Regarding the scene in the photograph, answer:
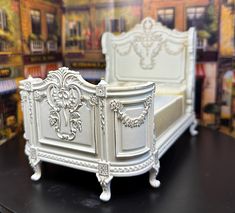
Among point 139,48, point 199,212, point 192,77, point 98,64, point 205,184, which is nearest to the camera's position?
point 199,212

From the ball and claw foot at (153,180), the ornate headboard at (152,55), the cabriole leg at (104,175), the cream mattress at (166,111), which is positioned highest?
the ornate headboard at (152,55)

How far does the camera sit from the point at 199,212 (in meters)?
2.24

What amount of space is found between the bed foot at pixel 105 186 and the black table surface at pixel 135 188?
0.05 metres

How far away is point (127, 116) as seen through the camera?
2.26 meters

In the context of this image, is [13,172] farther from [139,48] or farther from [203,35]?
[203,35]

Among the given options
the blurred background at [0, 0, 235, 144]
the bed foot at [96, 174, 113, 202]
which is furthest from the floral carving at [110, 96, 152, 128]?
the blurred background at [0, 0, 235, 144]

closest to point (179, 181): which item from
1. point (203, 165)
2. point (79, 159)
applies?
point (203, 165)

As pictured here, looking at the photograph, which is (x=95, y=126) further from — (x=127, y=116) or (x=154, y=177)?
(x=154, y=177)

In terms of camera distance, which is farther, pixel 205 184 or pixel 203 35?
pixel 203 35

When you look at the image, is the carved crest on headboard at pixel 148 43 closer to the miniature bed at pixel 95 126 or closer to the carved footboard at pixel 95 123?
the miniature bed at pixel 95 126

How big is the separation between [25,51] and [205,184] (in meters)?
2.92

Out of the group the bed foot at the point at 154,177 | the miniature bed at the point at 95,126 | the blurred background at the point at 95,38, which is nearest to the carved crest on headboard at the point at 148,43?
the blurred background at the point at 95,38

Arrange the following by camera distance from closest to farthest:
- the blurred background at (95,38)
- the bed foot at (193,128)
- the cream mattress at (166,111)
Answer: the cream mattress at (166,111), the blurred background at (95,38), the bed foot at (193,128)

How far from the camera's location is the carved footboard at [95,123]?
7.40 feet
